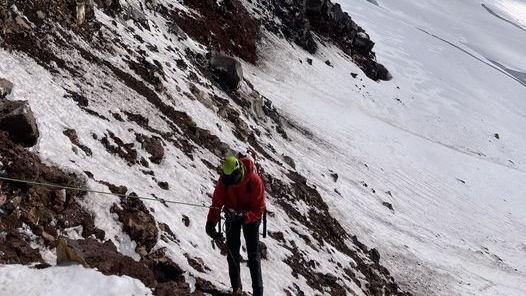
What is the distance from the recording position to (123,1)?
23.0 metres

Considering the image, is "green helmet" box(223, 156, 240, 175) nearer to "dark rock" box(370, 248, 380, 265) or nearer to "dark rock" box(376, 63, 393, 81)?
"dark rock" box(370, 248, 380, 265)

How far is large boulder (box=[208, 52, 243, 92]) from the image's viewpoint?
26.4 m

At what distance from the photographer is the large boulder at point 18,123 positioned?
9.01 m

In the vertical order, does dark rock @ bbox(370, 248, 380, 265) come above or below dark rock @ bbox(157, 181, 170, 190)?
below

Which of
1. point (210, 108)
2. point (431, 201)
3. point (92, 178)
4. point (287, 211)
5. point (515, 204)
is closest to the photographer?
point (92, 178)

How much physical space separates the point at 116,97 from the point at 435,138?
1375 inches

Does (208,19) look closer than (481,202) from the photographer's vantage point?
No

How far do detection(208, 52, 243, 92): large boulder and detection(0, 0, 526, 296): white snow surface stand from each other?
192cm

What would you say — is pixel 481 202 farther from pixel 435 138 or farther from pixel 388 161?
pixel 435 138

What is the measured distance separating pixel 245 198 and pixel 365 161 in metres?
23.1

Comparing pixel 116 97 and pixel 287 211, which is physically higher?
pixel 116 97

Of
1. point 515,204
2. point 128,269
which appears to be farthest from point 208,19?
point 128,269

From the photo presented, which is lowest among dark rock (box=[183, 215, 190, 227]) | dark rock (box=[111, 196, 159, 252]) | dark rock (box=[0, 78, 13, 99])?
dark rock (box=[183, 215, 190, 227])

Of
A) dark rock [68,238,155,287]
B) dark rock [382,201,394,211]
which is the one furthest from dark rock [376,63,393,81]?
dark rock [68,238,155,287]
